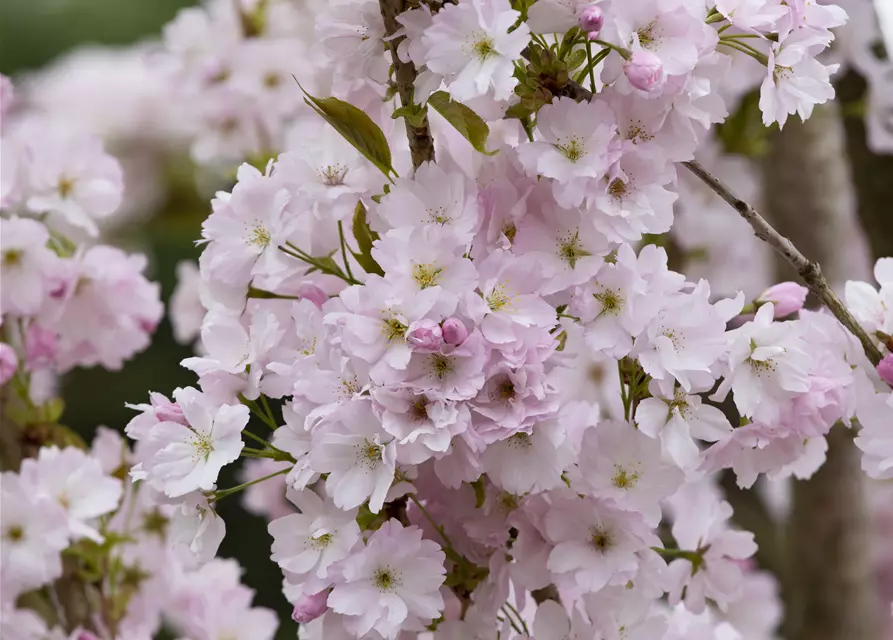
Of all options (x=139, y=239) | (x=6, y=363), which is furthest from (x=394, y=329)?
(x=139, y=239)

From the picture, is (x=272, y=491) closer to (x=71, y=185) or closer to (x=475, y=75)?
(x=71, y=185)

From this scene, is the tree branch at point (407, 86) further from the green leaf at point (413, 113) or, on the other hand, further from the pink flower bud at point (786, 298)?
the pink flower bud at point (786, 298)

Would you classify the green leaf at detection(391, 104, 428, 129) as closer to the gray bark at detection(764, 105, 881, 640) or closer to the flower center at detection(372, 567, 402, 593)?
the flower center at detection(372, 567, 402, 593)

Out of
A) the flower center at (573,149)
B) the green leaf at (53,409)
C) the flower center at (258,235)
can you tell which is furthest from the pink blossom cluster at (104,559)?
the flower center at (573,149)

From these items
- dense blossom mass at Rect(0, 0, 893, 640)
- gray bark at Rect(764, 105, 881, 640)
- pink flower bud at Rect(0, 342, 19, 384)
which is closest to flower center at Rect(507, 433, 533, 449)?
dense blossom mass at Rect(0, 0, 893, 640)

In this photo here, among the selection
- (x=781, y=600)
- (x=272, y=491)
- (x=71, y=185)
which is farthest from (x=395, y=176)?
(x=781, y=600)
